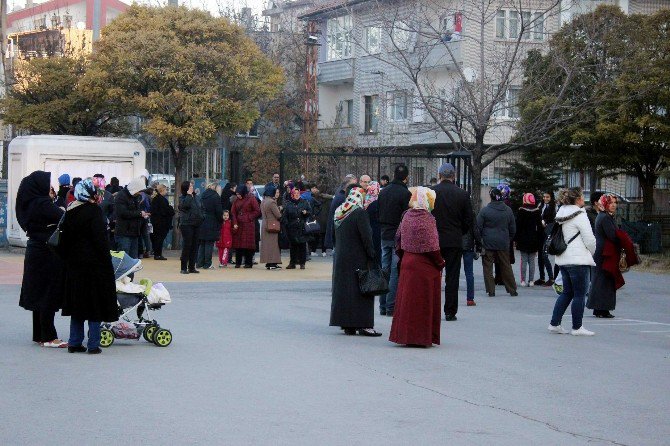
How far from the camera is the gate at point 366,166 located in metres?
24.6

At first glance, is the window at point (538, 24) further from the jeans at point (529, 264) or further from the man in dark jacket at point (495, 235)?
the man in dark jacket at point (495, 235)

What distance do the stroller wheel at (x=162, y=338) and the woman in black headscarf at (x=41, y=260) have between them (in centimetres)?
94

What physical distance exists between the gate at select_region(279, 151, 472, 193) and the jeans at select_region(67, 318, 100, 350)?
9.76 meters

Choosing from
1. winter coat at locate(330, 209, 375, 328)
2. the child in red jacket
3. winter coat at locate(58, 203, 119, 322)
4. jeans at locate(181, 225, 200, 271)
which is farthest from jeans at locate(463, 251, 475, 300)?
winter coat at locate(58, 203, 119, 322)

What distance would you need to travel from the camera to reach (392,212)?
16172mm

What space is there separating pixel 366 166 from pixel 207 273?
8.01 meters

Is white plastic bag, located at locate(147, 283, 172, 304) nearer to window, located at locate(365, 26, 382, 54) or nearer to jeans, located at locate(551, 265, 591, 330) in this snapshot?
jeans, located at locate(551, 265, 591, 330)

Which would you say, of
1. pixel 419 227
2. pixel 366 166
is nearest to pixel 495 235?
pixel 419 227

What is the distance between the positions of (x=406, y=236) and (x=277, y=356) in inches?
89.0

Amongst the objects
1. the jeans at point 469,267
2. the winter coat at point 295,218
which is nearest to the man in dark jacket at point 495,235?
the jeans at point 469,267

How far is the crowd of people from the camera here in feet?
38.8

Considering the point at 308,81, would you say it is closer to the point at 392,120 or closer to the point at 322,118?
the point at 392,120

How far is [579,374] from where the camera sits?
11445 mm

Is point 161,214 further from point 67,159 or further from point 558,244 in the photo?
point 558,244
